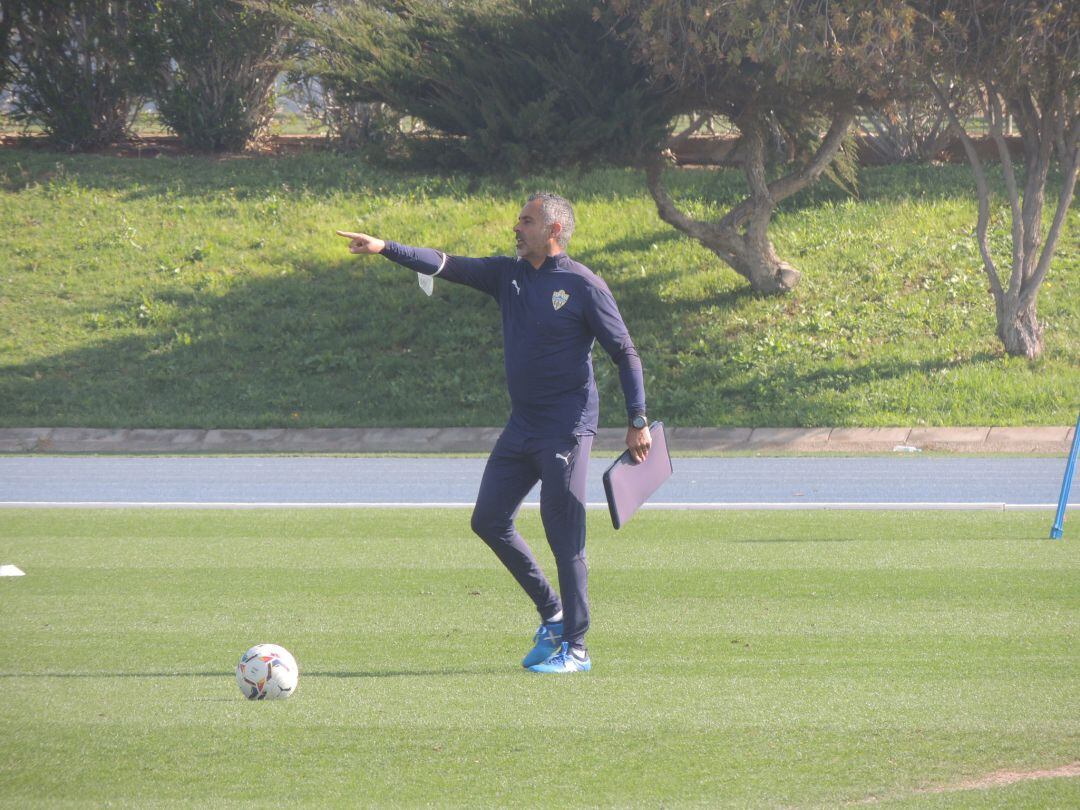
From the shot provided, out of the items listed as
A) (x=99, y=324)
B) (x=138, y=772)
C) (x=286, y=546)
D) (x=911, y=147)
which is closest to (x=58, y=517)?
(x=286, y=546)

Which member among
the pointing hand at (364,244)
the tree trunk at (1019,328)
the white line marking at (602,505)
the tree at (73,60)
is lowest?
the tree trunk at (1019,328)

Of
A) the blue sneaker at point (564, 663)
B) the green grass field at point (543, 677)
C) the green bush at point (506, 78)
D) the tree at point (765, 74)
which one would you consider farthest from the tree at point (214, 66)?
the blue sneaker at point (564, 663)

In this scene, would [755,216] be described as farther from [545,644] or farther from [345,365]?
[545,644]

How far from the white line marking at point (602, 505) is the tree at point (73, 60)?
55.5 ft

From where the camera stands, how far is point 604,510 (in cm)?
1170

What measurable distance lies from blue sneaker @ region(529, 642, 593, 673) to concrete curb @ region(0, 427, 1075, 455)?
10214mm

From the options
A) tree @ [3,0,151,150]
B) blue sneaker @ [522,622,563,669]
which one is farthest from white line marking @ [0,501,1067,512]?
tree @ [3,0,151,150]

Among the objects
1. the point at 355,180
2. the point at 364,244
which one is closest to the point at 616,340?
the point at 364,244

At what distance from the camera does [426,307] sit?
21.6 metres

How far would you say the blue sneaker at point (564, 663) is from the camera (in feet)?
20.5

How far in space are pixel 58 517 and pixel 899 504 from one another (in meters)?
7.28

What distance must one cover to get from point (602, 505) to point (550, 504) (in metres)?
5.86

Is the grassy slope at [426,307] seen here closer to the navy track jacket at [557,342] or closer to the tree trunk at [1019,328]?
the tree trunk at [1019,328]

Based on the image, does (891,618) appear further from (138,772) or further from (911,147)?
(911,147)
